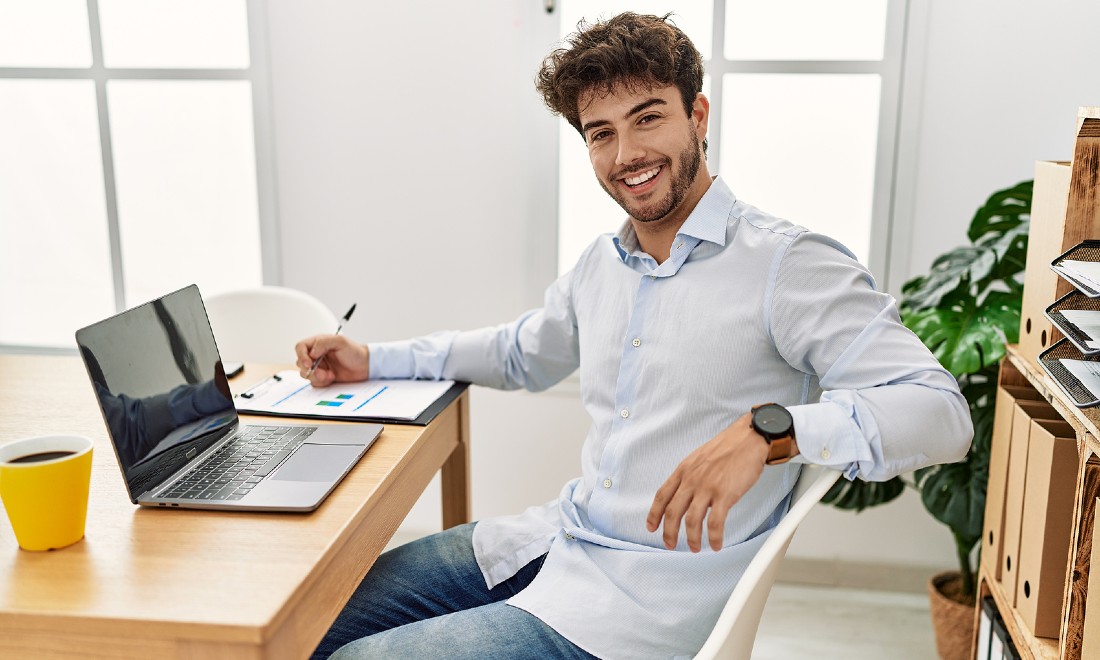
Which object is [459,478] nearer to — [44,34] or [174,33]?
[174,33]

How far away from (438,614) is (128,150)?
1.87 metres

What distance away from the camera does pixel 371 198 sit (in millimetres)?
2502

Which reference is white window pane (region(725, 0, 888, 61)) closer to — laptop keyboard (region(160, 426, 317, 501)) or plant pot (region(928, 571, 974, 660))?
plant pot (region(928, 571, 974, 660))

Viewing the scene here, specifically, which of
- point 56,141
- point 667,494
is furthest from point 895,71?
point 56,141

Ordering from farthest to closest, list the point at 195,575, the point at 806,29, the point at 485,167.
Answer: the point at 485,167
the point at 806,29
the point at 195,575

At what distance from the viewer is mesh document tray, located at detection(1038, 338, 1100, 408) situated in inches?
47.3

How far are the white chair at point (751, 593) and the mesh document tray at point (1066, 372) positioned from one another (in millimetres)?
406

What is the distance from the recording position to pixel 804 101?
7.57 ft

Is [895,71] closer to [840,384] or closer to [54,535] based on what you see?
[840,384]

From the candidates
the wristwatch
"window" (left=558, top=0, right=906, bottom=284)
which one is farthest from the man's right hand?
"window" (left=558, top=0, right=906, bottom=284)

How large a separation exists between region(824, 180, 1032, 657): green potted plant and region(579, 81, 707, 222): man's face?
0.73 metres

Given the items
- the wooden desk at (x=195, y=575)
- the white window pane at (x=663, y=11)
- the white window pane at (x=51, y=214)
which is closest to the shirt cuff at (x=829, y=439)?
the wooden desk at (x=195, y=575)

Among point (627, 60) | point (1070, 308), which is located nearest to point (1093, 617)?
point (1070, 308)

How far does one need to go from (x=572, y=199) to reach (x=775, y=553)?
160 cm
